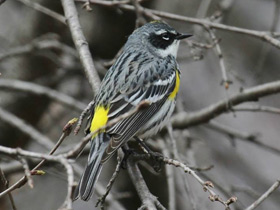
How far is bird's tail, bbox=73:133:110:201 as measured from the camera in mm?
3588

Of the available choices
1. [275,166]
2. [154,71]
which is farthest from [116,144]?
[275,166]

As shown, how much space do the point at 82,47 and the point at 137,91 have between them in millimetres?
624

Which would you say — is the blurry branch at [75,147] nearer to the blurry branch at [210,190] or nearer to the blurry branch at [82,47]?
the blurry branch at [210,190]

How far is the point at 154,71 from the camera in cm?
510

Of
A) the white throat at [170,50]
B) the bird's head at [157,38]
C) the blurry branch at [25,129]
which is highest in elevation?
the bird's head at [157,38]

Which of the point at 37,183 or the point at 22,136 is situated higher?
the point at 22,136

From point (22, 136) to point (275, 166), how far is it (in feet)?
14.2

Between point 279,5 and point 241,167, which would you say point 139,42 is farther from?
point 241,167

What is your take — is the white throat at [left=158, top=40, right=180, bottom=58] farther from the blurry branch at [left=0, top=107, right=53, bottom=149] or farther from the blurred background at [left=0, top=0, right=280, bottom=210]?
the blurry branch at [left=0, top=107, right=53, bottom=149]

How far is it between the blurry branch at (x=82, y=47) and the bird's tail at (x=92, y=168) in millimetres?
576

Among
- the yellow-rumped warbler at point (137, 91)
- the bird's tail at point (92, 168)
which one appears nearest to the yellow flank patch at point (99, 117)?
the yellow-rumped warbler at point (137, 91)

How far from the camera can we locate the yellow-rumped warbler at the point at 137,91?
419 cm

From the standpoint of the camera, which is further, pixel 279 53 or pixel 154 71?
pixel 279 53

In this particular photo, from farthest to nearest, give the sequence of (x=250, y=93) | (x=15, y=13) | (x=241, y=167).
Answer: (x=15, y=13) < (x=241, y=167) < (x=250, y=93)
